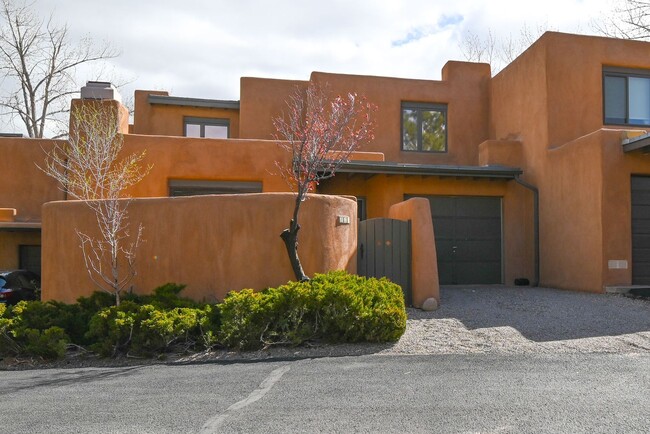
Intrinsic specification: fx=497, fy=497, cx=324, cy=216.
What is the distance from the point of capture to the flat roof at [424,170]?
13.2m

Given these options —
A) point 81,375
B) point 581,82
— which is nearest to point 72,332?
point 81,375

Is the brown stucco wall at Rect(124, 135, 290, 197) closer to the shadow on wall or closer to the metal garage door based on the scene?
the shadow on wall

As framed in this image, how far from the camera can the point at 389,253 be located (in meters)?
10.4

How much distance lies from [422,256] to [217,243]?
4114 millimetres

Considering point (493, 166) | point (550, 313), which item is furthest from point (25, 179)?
point (550, 313)

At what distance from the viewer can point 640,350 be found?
23.5ft

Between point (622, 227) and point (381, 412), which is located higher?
point (622, 227)

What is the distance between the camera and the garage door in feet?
46.8

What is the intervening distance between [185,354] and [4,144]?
1031cm

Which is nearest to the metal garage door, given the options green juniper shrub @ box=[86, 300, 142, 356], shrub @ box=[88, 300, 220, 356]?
shrub @ box=[88, 300, 220, 356]

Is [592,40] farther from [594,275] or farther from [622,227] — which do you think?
[594,275]

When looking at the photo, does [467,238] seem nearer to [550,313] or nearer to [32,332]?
[550,313]

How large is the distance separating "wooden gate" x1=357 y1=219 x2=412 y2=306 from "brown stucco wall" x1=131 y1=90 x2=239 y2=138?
880 centimetres

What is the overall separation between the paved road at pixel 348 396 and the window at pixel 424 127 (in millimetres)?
10635
